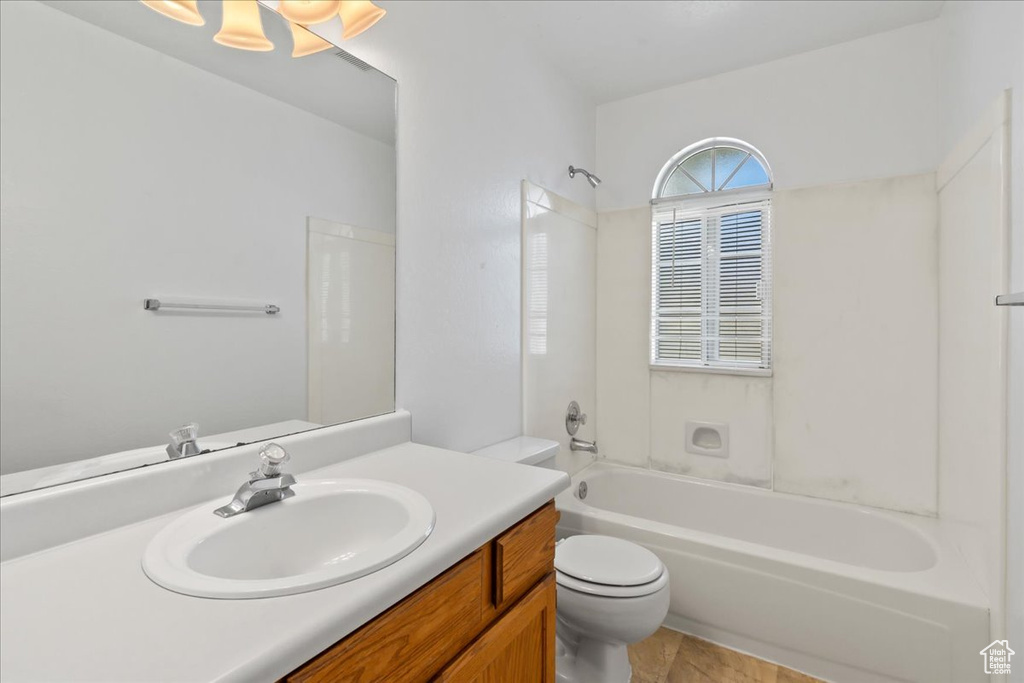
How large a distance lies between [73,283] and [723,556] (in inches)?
81.6

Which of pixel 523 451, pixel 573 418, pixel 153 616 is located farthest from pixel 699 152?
pixel 153 616

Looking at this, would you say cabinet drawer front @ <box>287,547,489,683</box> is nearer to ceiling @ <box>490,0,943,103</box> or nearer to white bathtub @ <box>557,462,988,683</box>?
white bathtub @ <box>557,462,988,683</box>

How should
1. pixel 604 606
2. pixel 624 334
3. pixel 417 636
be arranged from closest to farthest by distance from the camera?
1. pixel 417 636
2. pixel 604 606
3. pixel 624 334

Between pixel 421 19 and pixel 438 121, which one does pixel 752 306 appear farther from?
pixel 421 19

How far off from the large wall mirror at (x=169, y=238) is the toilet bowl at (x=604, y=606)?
898 millimetres

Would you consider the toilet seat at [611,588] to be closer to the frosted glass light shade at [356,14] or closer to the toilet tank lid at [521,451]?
the toilet tank lid at [521,451]

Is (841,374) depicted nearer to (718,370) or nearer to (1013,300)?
(718,370)

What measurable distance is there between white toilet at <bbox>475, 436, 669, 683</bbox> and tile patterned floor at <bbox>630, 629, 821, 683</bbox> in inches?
7.1

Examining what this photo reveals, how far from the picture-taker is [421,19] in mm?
1555

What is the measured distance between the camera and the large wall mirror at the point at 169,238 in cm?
79

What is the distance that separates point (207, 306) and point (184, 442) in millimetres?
290

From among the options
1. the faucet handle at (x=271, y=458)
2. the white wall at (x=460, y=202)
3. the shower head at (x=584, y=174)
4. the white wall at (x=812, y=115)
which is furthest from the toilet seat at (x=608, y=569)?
the white wall at (x=812, y=115)

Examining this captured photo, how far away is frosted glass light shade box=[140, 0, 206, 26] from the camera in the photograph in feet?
3.12

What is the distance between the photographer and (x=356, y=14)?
4.18ft
